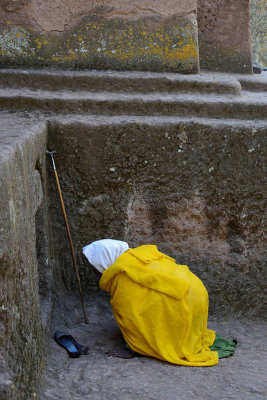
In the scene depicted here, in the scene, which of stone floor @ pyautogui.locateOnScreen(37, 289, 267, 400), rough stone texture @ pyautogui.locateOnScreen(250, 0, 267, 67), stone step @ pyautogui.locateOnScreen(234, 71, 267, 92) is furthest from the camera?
rough stone texture @ pyautogui.locateOnScreen(250, 0, 267, 67)

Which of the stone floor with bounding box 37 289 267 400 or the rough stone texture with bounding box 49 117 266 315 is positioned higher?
the rough stone texture with bounding box 49 117 266 315

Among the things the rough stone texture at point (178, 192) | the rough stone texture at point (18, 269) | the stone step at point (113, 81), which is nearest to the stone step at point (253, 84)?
the stone step at point (113, 81)

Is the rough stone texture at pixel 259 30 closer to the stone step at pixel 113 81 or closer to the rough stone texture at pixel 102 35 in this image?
the rough stone texture at pixel 102 35

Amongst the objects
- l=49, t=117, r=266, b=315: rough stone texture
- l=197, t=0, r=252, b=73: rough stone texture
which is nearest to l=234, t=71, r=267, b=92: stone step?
l=197, t=0, r=252, b=73: rough stone texture

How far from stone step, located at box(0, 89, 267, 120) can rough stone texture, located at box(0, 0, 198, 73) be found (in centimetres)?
36

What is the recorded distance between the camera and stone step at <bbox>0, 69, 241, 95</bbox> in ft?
11.1

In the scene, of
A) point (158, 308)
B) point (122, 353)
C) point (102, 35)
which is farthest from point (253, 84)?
point (122, 353)

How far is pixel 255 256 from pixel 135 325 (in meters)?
1.09

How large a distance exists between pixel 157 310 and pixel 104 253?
0.42m

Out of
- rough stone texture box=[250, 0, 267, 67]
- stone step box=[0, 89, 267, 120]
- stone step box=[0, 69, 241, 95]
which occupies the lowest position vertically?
stone step box=[0, 89, 267, 120]

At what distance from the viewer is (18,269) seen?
6.49ft

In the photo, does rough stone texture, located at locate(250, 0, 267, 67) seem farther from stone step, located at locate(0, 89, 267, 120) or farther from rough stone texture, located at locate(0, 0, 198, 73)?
stone step, located at locate(0, 89, 267, 120)

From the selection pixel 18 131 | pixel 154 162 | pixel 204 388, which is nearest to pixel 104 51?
pixel 154 162

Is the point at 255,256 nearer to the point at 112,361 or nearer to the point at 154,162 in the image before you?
the point at 154,162
